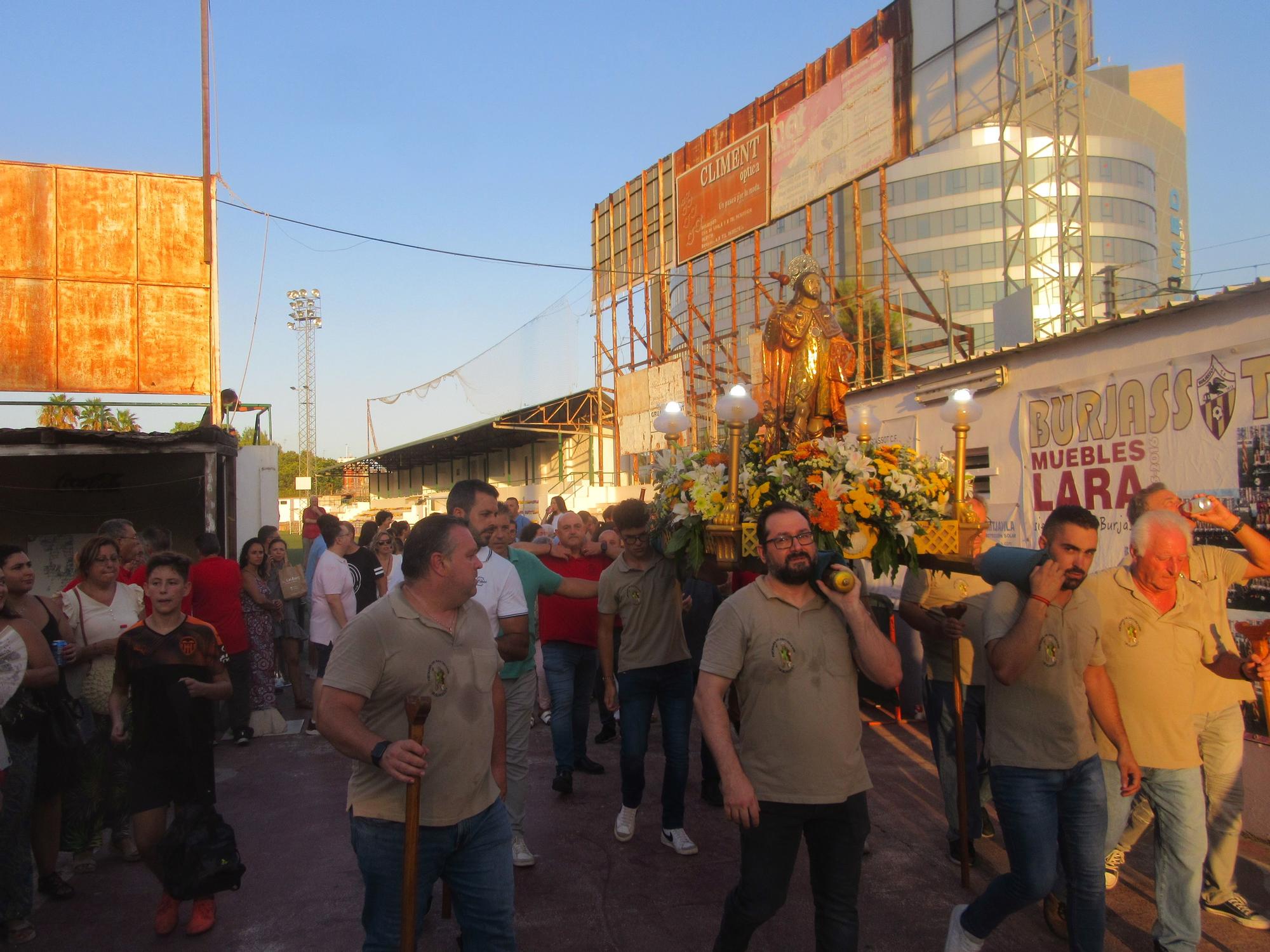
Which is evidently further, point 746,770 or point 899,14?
point 899,14

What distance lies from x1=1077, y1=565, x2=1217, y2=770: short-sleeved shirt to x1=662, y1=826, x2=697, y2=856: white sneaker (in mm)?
2412

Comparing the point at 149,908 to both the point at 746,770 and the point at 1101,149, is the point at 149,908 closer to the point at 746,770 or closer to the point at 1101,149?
the point at 746,770

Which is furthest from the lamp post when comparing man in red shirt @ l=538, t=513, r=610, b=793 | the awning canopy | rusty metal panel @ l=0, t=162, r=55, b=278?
the awning canopy

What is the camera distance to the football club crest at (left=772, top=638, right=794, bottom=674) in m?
3.42

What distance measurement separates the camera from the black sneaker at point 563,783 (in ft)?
22.1

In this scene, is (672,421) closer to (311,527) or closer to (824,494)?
(824,494)

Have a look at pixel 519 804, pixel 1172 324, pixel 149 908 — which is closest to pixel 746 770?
pixel 519 804

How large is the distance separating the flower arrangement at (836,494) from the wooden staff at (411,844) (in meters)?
2.22

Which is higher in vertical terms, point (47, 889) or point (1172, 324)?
point (1172, 324)

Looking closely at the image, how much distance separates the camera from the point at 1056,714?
12.1 ft

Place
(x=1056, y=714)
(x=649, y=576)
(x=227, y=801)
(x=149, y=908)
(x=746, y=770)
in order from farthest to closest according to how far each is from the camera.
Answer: (x=227, y=801) < (x=649, y=576) < (x=149, y=908) < (x=1056, y=714) < (x=746, y=770)

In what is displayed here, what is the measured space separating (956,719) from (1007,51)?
14.9 m

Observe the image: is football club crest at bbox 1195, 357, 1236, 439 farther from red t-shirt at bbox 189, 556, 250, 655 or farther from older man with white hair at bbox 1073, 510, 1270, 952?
red t-shirt at bbox 189, 556, 250, 655

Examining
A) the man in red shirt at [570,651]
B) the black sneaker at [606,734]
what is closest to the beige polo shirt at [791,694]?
the man in red shirt at [570,651]
